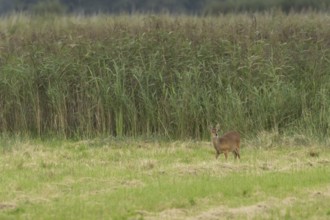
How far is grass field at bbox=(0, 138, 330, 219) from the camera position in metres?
9.84

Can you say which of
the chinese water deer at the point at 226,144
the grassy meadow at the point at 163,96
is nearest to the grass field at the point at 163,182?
the grassy meadow at the point at 163,96

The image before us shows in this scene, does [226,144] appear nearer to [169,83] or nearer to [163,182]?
[163,182]

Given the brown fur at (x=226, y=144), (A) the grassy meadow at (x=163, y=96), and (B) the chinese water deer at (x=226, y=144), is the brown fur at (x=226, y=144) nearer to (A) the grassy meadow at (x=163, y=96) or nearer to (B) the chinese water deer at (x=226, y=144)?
(B) the chinese water deer at (x=226, y=144)

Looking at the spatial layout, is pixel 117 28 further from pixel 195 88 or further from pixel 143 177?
pixel 143 177

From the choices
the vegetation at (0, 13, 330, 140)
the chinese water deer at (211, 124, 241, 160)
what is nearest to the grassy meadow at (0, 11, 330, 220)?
the vegetation at (0, 13, 330, 140)

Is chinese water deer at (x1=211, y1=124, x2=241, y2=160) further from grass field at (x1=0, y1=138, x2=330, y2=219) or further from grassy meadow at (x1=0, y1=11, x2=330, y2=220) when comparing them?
grassy meadow at (x1=0, y1=11, x2=330, y2=220)

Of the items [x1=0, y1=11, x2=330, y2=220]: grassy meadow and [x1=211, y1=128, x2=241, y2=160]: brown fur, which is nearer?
[x1=211, y1=128, x2=241, y2=160]: brown fur

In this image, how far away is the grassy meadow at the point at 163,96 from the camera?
564 inches

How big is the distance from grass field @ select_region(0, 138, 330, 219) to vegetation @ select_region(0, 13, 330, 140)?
1.57m

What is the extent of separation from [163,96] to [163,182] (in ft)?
23.0

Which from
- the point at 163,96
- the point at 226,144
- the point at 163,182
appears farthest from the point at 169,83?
the point at 163,182

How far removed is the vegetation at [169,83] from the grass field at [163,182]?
157 cm

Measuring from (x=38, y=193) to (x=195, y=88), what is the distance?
25.6ft

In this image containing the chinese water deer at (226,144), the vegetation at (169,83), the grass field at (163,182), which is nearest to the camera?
the grass field at (163,182)
